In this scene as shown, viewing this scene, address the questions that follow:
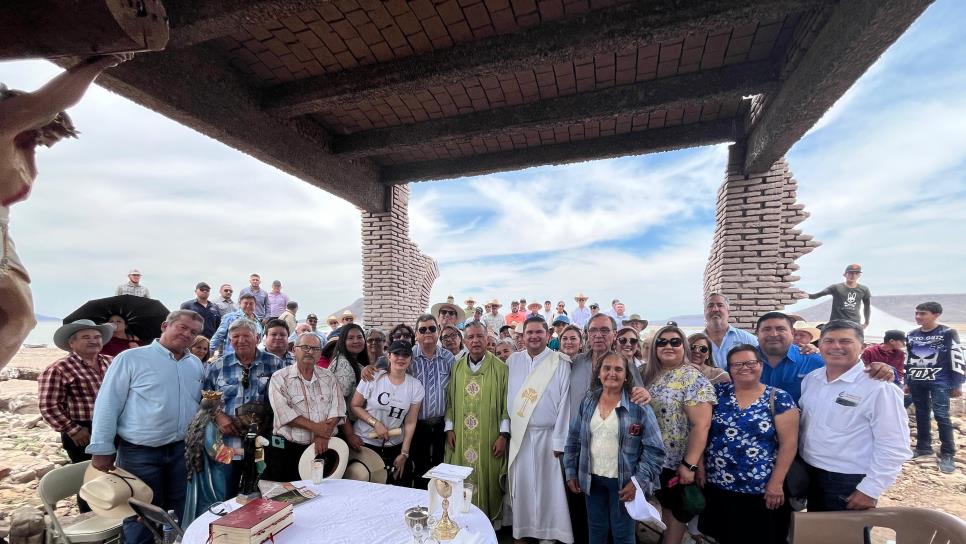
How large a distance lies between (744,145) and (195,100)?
596 centimetres

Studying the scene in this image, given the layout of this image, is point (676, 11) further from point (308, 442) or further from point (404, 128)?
point (308, 442)

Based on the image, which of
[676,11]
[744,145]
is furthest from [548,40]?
[744,145]

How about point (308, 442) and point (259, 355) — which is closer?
point (308, 442)

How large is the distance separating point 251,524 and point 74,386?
2909mm

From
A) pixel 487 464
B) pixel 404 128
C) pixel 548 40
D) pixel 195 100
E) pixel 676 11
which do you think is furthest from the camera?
pixel 404 128

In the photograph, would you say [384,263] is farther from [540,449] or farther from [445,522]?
[445,522]

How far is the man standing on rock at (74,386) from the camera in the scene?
10.6 feet

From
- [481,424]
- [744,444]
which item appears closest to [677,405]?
[744,444]

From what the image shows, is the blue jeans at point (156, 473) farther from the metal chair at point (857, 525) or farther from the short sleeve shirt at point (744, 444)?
the metal chair at point (857, 525)

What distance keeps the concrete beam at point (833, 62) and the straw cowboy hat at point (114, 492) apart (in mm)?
5600

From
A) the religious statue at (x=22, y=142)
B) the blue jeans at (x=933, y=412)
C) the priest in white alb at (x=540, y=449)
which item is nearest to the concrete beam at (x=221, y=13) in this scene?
the religious statue at (x=22, y=142)

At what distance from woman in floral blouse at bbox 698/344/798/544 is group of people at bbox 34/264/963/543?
12mm

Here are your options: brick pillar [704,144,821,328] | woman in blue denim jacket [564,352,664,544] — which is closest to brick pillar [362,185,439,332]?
woman in blue denim jacket [564,352,664,544]

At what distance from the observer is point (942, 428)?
5508 mm
